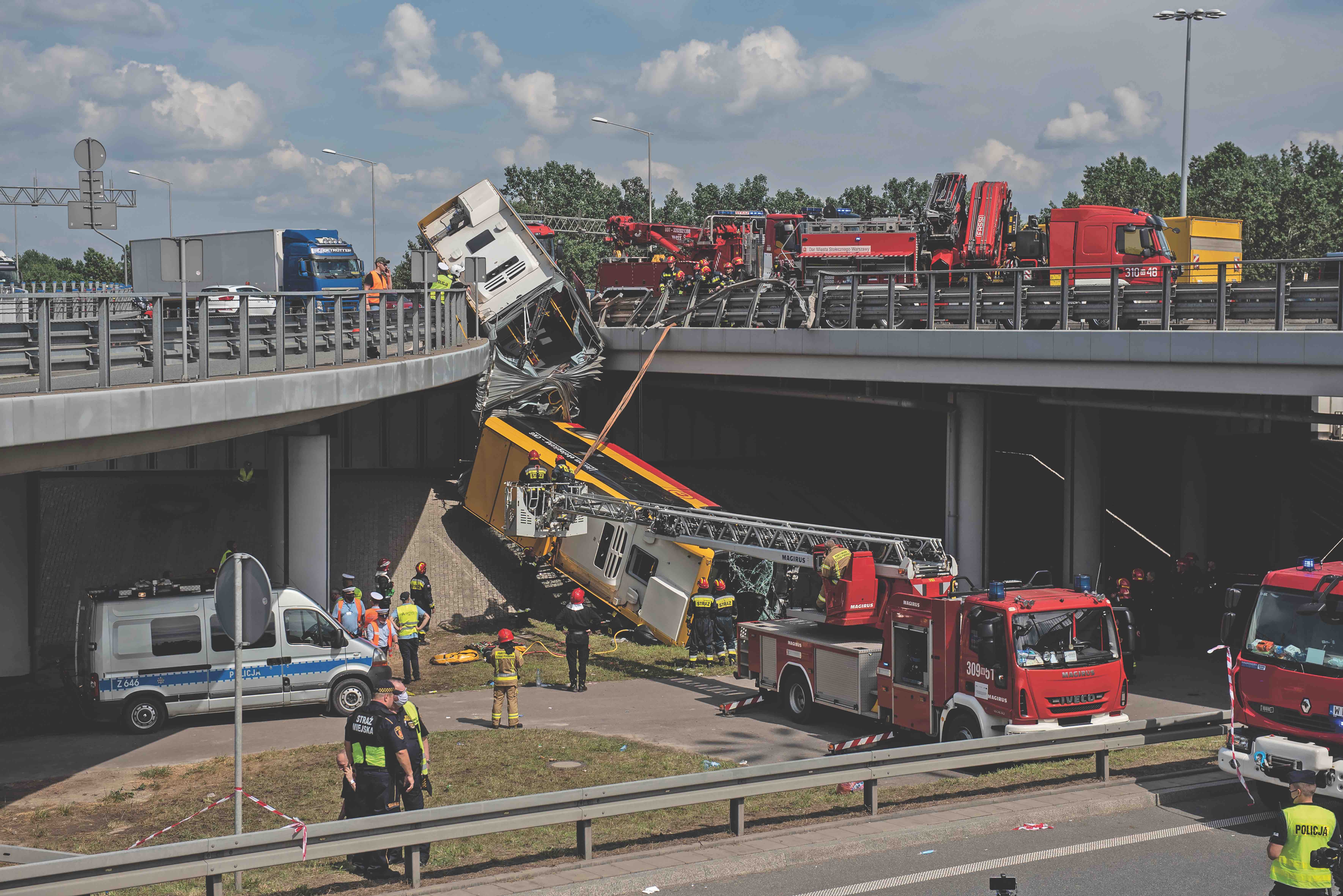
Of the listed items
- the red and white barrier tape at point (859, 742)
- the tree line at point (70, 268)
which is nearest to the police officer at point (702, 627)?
the red and white barrier tape at point (859, 742)

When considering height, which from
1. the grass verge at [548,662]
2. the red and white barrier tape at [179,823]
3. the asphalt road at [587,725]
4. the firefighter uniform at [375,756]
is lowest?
the grass verge at [548,662]

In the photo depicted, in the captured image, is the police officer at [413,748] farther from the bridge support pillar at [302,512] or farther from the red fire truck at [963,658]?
the bridge support pillar at [302,512]

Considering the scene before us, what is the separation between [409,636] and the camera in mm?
21109

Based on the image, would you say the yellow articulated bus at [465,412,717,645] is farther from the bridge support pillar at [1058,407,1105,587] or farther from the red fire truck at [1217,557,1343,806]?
the red fire truck at [1217,557,1343,806]

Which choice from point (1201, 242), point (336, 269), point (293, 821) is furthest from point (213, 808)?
point (1201, 242)

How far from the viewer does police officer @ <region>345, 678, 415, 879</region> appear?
34.2ft

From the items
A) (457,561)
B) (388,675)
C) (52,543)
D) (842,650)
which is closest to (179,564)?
(52,543)

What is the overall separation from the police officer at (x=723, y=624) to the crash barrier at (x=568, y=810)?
908 centimetres

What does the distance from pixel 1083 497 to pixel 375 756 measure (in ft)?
67.4

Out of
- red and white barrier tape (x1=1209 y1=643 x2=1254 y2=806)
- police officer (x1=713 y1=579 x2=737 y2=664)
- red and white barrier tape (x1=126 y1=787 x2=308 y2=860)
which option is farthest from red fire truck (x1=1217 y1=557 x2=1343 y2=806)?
police officer (x1=713 y1=579 x2=737 y2=664)

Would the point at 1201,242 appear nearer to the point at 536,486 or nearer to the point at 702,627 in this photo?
the point at 702,627

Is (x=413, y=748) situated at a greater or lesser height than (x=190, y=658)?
greater

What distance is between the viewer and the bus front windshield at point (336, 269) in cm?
3541

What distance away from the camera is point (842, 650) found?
17.3 m
